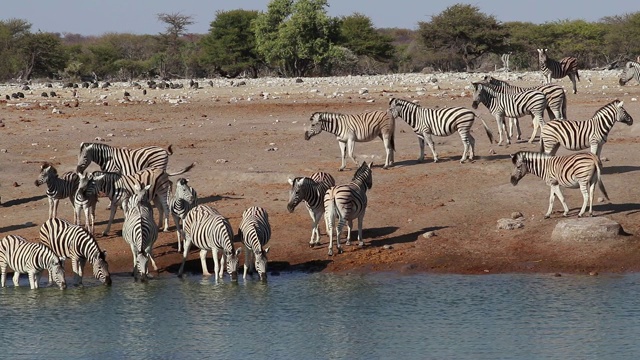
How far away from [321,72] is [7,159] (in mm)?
31104

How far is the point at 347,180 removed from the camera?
59.0 feet

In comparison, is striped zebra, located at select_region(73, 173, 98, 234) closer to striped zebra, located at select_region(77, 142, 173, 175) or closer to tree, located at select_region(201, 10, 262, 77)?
striped zebra, located at select_region(77, 142, 173, 175)

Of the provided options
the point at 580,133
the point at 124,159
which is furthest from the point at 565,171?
the point at 124,159

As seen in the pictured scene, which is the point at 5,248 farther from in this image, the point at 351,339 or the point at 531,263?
the point at 531,263

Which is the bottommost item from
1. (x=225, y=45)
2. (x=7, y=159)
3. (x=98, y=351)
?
(x=98, y=351)


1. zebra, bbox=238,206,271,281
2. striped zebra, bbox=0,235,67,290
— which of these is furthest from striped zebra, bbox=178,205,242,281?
striped zebra, bbox=0,235,67,290

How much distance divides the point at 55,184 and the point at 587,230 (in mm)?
7516

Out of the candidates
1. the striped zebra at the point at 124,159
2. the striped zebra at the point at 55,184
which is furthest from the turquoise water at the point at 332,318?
the striped zebra at the point at 124,159

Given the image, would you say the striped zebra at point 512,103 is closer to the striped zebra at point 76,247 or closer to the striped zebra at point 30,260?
the striped zebra at point 76,247

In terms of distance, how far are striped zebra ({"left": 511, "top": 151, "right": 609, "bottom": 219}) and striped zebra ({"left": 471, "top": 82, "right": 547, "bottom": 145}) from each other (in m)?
4.88

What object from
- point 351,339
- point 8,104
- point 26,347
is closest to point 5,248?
point 26,347

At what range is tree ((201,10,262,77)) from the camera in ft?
181

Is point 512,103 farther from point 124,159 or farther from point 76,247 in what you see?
point 76,247

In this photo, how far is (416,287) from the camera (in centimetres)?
1331
